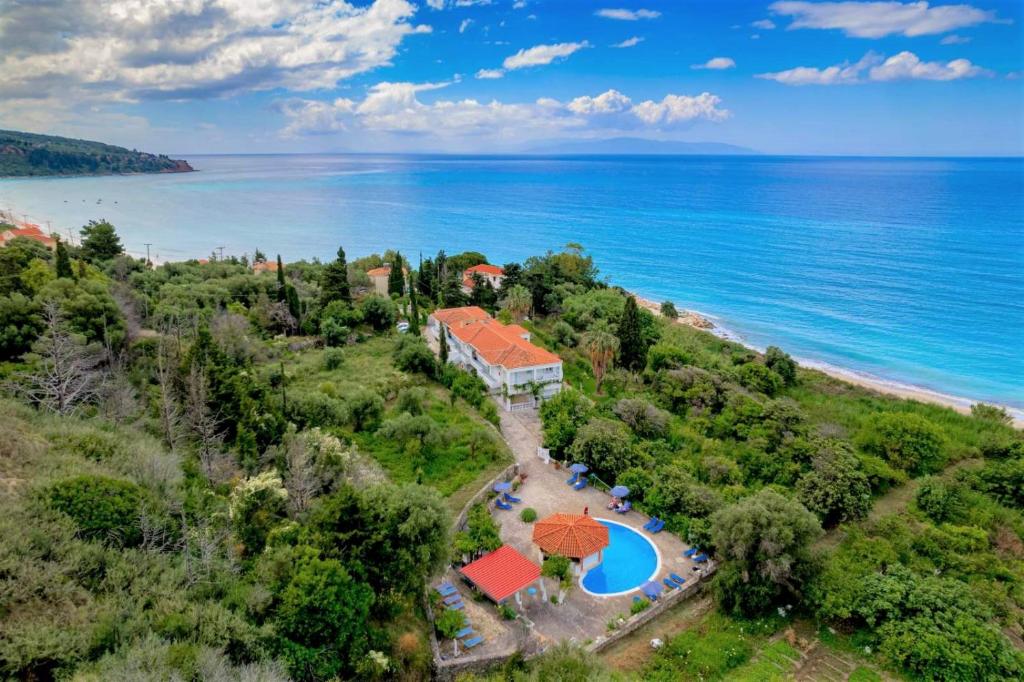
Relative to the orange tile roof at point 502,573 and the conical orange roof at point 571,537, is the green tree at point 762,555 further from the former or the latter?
the orange tile roof at point 502,573

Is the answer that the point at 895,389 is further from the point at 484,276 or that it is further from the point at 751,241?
the point at 751,241

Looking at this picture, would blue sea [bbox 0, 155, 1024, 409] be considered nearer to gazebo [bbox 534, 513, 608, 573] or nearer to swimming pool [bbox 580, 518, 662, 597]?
swimming pool [bbox 580, 518, 662, 597]

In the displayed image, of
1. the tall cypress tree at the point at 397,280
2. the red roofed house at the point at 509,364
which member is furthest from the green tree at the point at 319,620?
the tall cypress tree at the point at 397,280

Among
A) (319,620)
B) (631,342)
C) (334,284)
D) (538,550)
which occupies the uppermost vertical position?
(334,284)

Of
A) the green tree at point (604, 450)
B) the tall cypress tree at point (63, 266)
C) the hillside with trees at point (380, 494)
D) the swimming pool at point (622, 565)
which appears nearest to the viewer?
the hillside with trees at point (380, 494)

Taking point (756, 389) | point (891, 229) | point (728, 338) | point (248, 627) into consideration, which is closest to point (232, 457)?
point (248, 627)

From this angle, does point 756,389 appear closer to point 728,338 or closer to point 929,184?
point 728,338

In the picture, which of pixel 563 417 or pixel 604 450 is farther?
pixel 563 417

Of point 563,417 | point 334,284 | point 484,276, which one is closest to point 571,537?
point 563,417
